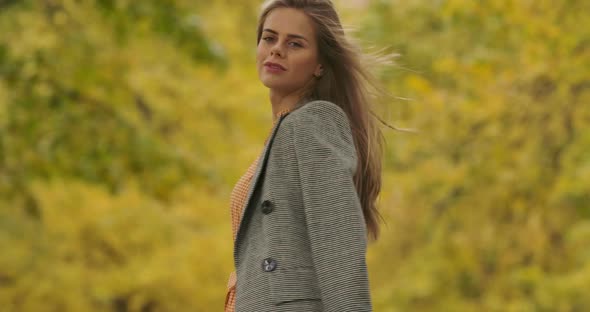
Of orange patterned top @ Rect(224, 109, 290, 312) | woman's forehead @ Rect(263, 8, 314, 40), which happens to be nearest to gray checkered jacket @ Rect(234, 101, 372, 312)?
orange patterned top @ Rect(224, 109, 290, 312)

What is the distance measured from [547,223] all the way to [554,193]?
0.87 meters

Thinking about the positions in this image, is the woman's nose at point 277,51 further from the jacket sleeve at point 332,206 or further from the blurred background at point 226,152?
the blurred background at point 226,152

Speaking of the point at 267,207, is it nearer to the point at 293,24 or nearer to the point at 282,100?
the point at 282,100

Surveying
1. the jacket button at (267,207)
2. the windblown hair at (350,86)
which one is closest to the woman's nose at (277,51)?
the windblown hair at (350,86)

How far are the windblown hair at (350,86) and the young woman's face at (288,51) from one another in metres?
0.03

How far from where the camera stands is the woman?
289cm

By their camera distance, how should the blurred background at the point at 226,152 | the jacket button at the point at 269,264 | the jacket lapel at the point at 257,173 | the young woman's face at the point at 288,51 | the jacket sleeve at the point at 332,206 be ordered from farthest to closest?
the blurred background at the point at 226,152 < the young woman's face at the point at 288,51 < the jacket lapel at the point at 257,173 < the jacket button at the point at 269,264 < the jacket sleeve at the point at 332,206

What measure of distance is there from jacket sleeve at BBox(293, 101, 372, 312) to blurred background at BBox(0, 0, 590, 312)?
20.2ft

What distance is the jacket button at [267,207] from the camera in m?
3.01

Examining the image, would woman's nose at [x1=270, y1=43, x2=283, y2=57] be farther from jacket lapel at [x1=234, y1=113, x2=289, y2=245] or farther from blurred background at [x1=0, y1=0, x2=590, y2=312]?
blurred background at [x1=0, y1=0, x2=590, y2=312]

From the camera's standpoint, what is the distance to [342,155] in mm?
3018

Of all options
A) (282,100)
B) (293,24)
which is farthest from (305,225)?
(293,24)

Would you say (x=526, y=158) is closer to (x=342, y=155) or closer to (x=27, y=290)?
(x=27, y=290)

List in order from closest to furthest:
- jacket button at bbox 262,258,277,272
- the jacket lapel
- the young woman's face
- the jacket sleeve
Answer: the jacket sleeve, jacket button at bbox 262,258,277,272, the jacket lapel, the young woman's face
